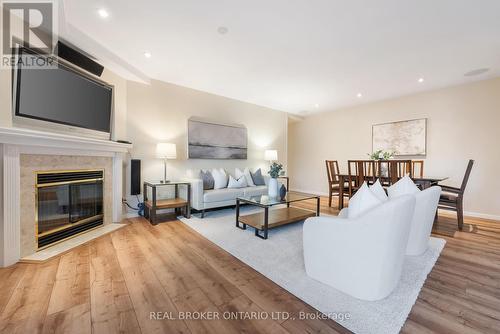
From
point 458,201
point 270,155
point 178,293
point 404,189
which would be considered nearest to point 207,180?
point 270,155

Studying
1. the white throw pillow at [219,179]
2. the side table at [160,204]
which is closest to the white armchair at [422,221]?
the white throw pillow at [219,179]

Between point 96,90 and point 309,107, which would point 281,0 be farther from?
point 309,107

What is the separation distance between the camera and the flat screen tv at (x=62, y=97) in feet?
6.88

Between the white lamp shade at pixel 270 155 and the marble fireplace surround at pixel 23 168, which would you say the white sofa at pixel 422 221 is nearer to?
the marble fireplace surround at pixel 23 168

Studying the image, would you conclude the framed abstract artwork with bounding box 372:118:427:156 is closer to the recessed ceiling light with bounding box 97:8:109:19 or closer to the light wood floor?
the light wood floor

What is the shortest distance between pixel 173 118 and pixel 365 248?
153 inches

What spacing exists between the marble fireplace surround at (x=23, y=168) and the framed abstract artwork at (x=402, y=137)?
5755 millimetres

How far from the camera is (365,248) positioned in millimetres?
1445

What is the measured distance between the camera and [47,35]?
2363 mm

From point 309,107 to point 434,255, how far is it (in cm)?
443

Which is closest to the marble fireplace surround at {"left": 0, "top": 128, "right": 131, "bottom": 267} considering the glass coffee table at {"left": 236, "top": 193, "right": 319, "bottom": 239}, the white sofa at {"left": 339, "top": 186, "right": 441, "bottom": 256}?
the glass coffee table at {"left": 236, "top": 193, "right": 319, "bottom": 239}

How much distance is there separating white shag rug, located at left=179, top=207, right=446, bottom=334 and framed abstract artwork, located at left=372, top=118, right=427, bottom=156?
2.58 m

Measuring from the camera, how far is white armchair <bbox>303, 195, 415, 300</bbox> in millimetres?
1403

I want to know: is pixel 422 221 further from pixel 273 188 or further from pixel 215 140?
pixel 215 140
